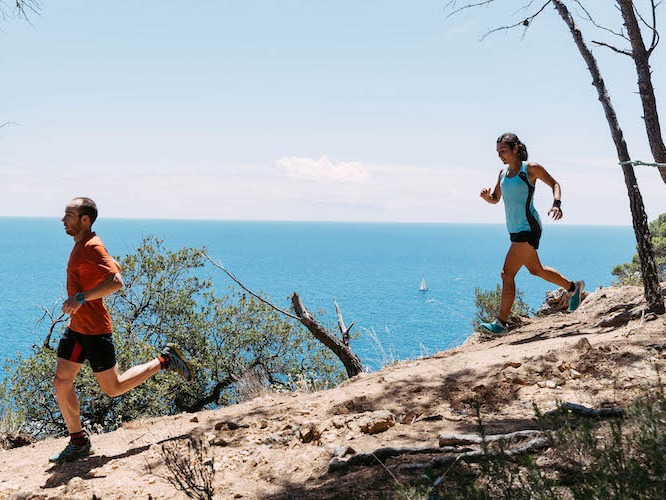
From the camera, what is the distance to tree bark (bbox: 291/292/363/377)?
8805 millimetres

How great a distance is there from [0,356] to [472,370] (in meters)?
47.9

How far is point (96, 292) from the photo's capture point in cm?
470

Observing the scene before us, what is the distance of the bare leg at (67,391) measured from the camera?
4871 mm

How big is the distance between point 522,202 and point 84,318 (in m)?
4.48

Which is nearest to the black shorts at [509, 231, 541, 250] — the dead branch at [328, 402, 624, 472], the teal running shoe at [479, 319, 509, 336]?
the teal running shoe at [479, 319, 509, 336]

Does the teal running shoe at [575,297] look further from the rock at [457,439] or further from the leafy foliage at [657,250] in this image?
the leafy foliage at [657,250]

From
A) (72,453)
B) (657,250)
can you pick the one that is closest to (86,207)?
(72,453)

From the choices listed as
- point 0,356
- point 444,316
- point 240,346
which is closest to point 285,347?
point 240,346

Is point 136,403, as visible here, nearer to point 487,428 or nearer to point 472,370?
point 472,370

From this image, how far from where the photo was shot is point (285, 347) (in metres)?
19.6

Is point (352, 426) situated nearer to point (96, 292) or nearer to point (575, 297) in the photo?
point (96, 292)

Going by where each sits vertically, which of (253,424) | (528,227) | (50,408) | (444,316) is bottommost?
(444,316)

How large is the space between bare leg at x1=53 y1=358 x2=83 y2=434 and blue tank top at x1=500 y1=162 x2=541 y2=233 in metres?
4.53

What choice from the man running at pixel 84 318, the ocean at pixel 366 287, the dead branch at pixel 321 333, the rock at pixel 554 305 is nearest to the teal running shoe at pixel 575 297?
the rock at pixel 554 305
